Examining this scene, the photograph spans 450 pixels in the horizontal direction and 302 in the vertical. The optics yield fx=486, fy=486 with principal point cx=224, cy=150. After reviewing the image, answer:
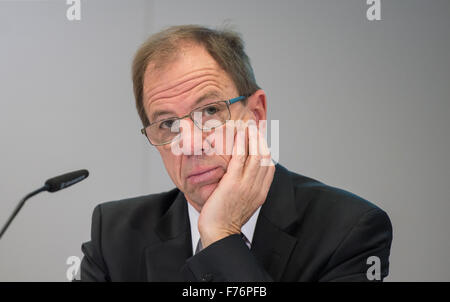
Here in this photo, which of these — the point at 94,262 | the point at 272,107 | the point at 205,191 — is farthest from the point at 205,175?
the point at 272,107

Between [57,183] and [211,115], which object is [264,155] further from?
[57,183]

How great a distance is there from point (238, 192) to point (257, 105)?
445 millimetres

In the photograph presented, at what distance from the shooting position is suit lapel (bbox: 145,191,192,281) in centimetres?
186

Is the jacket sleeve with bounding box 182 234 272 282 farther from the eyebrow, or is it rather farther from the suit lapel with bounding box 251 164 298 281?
the eyebrow

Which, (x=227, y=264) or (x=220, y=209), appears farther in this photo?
(x=220, y=209)

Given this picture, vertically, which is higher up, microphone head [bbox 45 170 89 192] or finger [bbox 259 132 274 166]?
microphone head [bbox 45 170 89 192]

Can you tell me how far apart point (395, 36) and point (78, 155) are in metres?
1.93

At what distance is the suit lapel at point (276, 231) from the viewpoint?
→ 1.73 meters

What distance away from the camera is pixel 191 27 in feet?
6.49

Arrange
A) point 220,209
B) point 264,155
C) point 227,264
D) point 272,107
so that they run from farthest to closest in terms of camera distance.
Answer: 1. point 272,107
2. point 264,155
3. point 220,209
4. point 227,264

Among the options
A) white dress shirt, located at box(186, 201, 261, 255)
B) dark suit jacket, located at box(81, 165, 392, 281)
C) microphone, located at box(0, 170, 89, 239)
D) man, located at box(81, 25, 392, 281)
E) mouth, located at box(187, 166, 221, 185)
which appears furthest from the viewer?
white dress shirt, located at box(186, 201, 261, 255)

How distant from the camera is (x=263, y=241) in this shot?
1.78 metres

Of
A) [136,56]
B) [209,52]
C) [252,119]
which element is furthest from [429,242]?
[136,56]

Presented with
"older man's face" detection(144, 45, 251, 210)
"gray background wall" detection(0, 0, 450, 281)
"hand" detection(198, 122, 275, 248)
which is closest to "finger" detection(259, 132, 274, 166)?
"hand" detection(198, 122, 275, 248)
